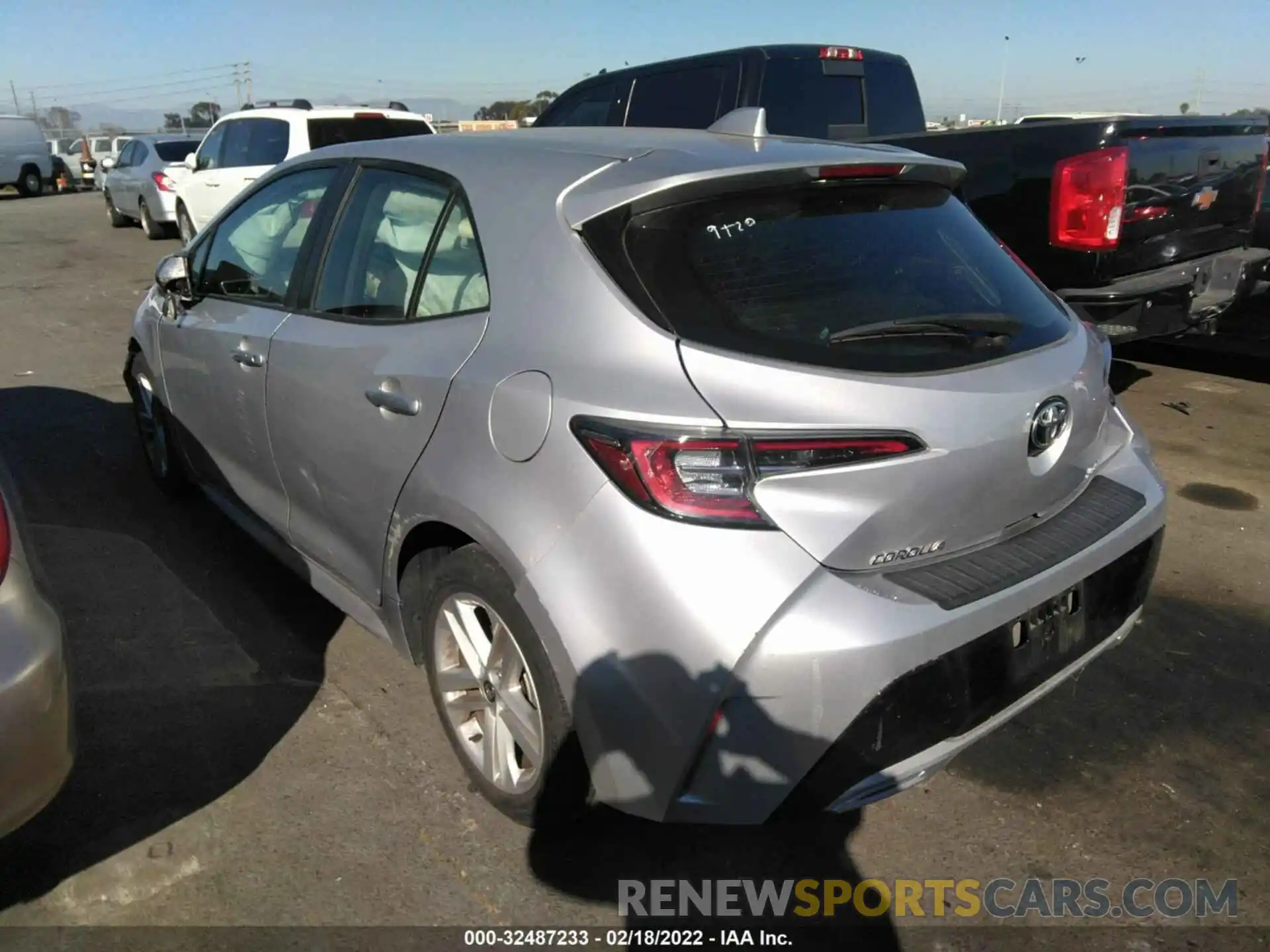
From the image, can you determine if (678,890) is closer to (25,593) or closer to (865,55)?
(25,593)

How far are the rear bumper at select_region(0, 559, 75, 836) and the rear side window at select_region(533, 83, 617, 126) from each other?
6250 millimetres

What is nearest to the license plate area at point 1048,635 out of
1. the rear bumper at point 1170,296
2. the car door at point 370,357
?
the car door at point 370,357

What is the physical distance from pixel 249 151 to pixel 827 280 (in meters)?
10.5

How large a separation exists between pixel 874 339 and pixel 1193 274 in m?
4.21

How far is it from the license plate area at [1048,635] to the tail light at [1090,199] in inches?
133

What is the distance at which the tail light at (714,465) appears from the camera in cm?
198

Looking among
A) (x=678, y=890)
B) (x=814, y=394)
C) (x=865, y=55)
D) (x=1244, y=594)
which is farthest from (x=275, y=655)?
(x=865, y=55)

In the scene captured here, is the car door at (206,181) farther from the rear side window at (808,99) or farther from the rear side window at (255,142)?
the rear side window at (808,99)

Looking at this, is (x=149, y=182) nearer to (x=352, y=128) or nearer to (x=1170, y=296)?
(x=352, y=128)

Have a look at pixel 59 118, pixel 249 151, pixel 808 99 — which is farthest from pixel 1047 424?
pixel 59 118

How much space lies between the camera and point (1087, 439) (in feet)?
8.28

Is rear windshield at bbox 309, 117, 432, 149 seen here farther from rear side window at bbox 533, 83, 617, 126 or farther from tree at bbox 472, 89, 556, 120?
tree at bbox 472, 89, 556, 120

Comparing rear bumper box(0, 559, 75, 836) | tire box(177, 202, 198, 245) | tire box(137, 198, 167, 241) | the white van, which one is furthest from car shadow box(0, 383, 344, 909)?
the white van

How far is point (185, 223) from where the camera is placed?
1330 cm
